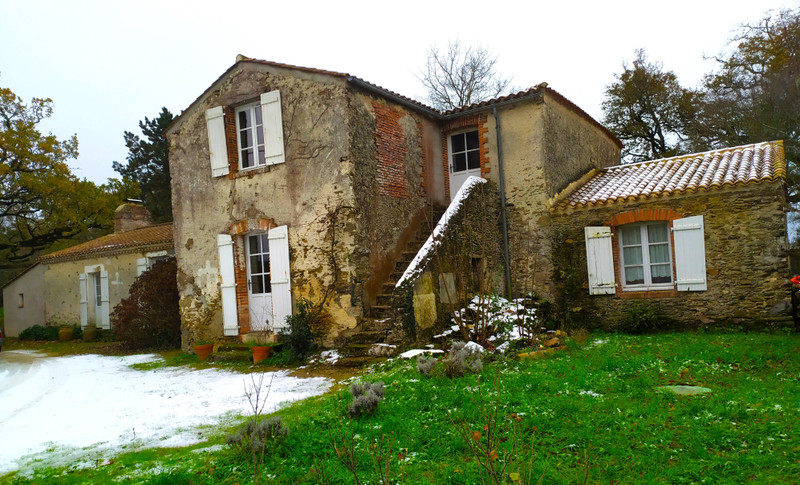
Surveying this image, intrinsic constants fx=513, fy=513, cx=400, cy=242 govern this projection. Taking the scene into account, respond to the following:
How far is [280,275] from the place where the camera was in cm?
988

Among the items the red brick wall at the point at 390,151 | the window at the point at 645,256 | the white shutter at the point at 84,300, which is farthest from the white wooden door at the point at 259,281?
the white shutter at the point at 84,300

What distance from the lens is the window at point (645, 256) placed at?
962cm

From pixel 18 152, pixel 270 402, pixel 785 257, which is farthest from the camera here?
pixel 18 152

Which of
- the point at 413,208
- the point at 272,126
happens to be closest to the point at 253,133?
the point at 272,126

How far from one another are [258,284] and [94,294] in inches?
370

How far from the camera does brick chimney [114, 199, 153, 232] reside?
1831cm

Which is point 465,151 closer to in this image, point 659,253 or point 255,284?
point 659,253

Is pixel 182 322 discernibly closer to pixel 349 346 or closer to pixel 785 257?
pixel 349 346

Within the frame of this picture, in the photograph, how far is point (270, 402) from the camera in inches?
256

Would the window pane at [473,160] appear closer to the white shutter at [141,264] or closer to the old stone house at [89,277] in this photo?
the old stone house at [89,277]

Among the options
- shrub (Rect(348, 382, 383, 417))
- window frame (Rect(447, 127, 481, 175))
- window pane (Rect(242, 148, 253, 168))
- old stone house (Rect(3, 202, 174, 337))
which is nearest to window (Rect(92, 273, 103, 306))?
old stone house (Rect(3, 202, 174, 337))

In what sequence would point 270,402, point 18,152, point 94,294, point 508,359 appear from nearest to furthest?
point 270,402
point 508,359
point 94,294
point 18,152

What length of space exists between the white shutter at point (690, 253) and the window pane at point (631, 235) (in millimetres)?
683

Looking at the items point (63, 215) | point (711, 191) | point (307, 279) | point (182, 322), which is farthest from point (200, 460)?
point (63, 215)
